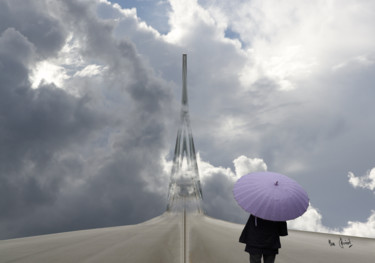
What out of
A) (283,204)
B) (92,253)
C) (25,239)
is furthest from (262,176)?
(25,239)

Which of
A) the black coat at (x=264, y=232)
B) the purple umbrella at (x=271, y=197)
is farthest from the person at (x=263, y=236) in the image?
the purple umbrella at (x=271, y=197)

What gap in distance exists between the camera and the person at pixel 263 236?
815 centimetres

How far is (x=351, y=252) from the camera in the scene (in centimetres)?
1564

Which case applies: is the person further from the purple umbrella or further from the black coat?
the purple umbrella

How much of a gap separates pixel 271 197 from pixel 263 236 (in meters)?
1.11

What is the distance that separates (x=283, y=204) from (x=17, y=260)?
11.4 meters

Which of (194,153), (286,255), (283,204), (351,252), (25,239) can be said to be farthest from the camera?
(194,153)

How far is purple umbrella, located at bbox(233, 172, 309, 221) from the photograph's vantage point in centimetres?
766

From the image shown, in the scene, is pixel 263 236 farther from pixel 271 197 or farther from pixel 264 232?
pixel 271 197

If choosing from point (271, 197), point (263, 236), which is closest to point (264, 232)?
point (263, 236)

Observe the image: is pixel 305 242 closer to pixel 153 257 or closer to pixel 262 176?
pixel 153 257

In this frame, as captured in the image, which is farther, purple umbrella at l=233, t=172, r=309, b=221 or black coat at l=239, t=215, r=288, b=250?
black coat at l=239, t=215, r=288, b=250

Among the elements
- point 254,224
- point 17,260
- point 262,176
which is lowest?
point 17,260

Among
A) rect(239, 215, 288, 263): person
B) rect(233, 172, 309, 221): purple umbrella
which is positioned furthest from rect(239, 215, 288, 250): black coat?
rect(233, 172, 309, 221): purple umbrella
